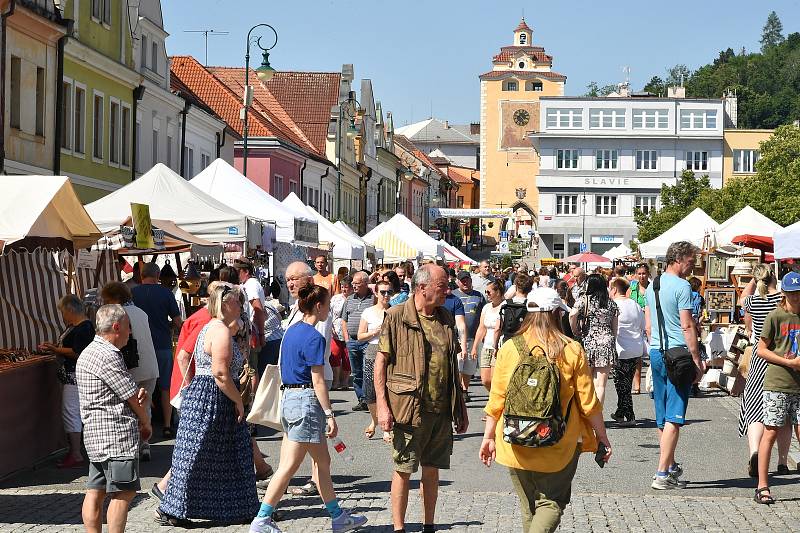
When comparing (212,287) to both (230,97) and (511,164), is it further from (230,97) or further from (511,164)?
(511,164)

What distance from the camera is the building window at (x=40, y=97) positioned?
88.2 ft

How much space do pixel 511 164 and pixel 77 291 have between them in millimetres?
118160

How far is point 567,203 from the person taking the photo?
105000 mm

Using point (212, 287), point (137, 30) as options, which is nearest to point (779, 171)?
point (137, 30)

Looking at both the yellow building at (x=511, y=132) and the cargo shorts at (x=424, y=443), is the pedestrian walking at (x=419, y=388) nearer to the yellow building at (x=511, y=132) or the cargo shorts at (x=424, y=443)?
the cargo shorts at (x=424, y=443)

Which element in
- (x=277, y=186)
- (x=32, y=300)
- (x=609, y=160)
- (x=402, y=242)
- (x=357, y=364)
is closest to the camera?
(x=32, y=300)

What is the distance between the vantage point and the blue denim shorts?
28.2ft

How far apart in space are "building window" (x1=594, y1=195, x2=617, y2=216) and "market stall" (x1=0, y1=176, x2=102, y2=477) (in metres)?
91.9

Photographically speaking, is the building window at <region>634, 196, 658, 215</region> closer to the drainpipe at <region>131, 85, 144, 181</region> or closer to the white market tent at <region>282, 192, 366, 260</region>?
the drainpipe at <region>131, 85, 144, 181</region>

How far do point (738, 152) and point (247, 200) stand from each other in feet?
292

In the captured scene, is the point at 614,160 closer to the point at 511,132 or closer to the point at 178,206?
the point at 511,132

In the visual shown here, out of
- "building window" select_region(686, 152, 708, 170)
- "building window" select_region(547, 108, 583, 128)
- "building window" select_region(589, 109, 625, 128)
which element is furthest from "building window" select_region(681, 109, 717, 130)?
"building window" select_region(547, 108, 583, 128)

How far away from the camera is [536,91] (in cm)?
13262

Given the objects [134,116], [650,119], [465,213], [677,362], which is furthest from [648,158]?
[677,362]
